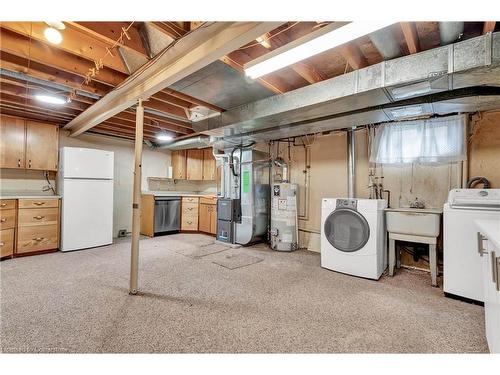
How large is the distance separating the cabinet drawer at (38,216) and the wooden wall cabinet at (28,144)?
77 cm

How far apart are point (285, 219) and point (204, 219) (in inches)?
84.9

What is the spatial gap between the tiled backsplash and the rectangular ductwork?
10.4 feet

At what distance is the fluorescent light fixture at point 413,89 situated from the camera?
2084 mm

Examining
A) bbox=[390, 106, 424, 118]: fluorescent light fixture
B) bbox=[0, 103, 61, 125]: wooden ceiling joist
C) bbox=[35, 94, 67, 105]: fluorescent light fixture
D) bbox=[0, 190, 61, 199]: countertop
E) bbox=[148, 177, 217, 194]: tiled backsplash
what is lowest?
bbox=[0, 190, 61, 199]: countertop

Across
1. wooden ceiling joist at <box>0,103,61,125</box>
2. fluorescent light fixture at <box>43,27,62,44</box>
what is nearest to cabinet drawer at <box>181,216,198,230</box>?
wooden ceiling joist at <box>0,103,61,125</box>

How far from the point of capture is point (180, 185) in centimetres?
661

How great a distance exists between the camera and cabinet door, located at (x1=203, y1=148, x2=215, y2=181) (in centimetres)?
615

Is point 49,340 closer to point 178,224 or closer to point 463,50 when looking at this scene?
point 463,50

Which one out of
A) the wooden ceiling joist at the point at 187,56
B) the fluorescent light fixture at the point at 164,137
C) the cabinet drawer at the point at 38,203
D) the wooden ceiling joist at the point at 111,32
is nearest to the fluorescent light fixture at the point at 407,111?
the wooden ceiling joist at the point at 187,56

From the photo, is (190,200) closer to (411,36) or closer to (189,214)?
(189,214)

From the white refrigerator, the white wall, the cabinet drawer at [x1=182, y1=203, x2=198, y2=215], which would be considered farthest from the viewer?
the cabinet drawer at [x1=182, y1=203, x2=198, y2=215]

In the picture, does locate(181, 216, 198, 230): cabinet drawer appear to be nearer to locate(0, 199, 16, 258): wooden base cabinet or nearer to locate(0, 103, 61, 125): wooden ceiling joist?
locate(0, 199, 16, 258): wooden base cabinet

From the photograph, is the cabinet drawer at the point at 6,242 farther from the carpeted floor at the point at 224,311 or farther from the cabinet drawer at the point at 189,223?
the cabinet drawer at the point at 189,223

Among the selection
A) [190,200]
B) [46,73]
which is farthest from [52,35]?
[190,200]
